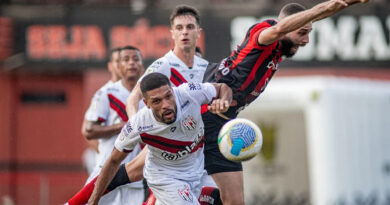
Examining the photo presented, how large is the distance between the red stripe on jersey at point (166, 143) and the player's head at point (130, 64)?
2014 millimetres

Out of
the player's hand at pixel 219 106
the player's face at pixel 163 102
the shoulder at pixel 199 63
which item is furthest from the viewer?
the shoulder at pixel 199 63

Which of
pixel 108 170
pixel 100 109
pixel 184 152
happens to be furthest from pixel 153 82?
pixel 100 109

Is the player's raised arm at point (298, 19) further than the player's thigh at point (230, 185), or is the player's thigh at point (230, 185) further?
the player's thigh at point (230, 185)

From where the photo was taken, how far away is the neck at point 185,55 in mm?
7898

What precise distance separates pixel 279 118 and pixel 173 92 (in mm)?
9174

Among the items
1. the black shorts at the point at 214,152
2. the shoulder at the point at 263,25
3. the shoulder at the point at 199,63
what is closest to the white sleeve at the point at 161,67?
the shoulder at the point at 199,63

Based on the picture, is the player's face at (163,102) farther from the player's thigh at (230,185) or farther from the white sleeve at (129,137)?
the player's thigh at (230,185)

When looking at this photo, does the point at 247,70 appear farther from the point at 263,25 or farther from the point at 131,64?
the point at 131,64

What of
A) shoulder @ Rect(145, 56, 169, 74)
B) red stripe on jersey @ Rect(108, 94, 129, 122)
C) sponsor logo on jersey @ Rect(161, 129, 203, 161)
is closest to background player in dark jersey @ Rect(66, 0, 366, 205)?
shoulder @ Rect(145, 56, 169, 74)

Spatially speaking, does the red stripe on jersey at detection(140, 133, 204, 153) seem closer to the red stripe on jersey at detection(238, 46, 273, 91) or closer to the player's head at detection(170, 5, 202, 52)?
the red stripe on jersey at detection(238, 46, 273, 91)

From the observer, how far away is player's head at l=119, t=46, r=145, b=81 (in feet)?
29.5

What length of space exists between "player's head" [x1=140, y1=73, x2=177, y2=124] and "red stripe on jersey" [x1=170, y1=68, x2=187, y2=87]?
3.35 feet

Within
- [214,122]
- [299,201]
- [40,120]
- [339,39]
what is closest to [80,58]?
[40,120]

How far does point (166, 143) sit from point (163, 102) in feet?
1.86
